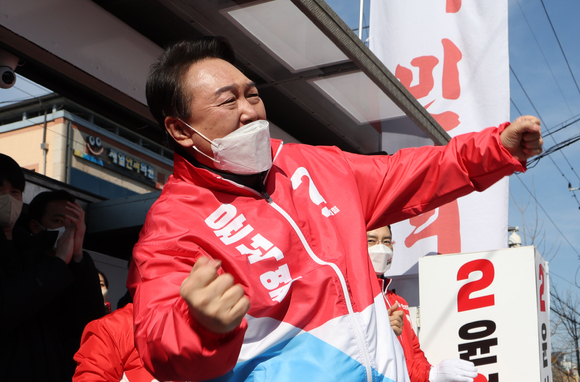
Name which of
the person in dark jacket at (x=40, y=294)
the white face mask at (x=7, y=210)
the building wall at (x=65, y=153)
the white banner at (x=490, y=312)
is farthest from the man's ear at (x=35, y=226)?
the building wall at (x=65, y=153)

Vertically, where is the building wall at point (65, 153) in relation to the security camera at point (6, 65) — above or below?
above

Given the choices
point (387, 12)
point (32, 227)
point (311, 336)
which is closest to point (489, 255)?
point (387, 12)

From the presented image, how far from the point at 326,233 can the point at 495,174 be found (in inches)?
20.0

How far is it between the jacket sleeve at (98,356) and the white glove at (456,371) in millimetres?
1615

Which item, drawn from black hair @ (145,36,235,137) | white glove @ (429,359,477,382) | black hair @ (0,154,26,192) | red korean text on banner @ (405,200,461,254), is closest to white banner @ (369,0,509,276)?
red korean text on banner @ (405,200,461,254)

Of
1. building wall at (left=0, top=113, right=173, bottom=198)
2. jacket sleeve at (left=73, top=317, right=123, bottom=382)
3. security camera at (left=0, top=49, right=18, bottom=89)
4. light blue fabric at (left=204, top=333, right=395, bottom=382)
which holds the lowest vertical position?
light blue fabric at (left=204, top=333, right=395, bottom=382)

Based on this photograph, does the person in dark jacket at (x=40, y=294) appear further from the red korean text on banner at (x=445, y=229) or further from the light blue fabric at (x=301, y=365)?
the red korean text on banner at (x=445, y=229)

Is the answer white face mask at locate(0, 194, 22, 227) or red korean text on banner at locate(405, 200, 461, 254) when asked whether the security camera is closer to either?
white face mask at locate(0, 194, 22, 227)

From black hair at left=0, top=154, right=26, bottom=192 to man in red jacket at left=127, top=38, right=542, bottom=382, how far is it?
4.54 ft

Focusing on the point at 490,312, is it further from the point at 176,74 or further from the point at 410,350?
the point at 176,74

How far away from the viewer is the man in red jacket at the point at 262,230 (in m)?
1.09

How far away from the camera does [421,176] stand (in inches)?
68.5

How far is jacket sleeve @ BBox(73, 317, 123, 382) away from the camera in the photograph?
2.69 metres

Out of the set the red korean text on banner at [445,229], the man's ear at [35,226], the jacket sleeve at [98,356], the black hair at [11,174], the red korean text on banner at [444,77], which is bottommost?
the jacket sleeve at [98,356]
